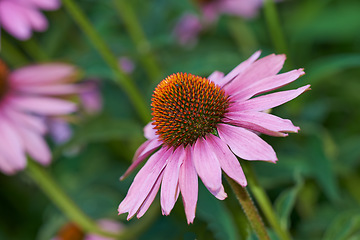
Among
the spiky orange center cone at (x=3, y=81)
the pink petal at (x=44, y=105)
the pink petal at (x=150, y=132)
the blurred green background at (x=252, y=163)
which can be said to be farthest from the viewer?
the spiky orange center cone at (x=3, y=81)

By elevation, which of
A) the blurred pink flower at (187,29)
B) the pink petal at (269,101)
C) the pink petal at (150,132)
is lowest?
the blurred pink flower at (187,29)

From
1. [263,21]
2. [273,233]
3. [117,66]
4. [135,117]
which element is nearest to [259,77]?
[273,233]

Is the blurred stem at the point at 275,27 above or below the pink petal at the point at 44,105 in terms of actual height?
below

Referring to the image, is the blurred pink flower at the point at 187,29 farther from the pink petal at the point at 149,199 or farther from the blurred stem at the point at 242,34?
the pink petal at the point at 149,199

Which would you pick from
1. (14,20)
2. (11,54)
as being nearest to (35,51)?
(11,54)

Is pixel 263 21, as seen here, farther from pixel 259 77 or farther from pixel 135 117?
pixel 259 77

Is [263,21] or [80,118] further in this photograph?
[263,21]

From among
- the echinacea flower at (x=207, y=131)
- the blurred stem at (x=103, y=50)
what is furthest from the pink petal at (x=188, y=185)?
the blurred stem at (x=103, y=50)

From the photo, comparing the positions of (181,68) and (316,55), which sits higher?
(181,68)
